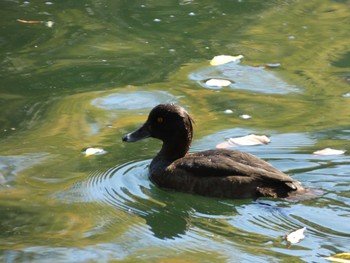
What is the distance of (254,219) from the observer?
22.6 feet

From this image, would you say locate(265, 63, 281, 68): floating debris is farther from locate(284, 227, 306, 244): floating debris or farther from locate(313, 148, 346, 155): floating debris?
locate(284, 227, 306, 244): floating debris

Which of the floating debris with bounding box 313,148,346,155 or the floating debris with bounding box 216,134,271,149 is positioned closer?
the floating debris with bounding box 313,148,346,155

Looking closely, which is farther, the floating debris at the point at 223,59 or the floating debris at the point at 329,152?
the floating debris at the point at 223,59

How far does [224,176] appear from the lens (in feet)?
24.8

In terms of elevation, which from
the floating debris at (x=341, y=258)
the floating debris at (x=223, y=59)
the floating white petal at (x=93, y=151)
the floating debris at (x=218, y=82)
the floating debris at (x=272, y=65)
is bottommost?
the floating white petal at (x=93, y=151)

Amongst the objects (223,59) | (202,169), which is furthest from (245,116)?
(223,59)

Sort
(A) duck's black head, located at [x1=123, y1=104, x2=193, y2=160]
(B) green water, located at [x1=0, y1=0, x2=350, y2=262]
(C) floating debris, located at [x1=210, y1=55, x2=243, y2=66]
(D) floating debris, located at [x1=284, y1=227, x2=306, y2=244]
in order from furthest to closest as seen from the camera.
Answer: (C) floating debris, located at [x1=210, y1=55, x2=243, y2=66] < (A) duck's black head, located at [x1=123, y1=104, x2=193, y2=160] < (B) green water, located at [x1=0, y1=0, x2=350, y2=262] < (D) floating debris, located at [x1=284, y1=227, x2=306, y2=244]

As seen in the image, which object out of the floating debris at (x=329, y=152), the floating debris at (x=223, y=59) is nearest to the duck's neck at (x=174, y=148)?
the floating debris at (x=329, y=152)

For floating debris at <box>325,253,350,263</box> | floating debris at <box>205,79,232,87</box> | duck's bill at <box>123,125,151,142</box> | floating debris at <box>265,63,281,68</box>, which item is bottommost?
floating debris at <box>265,63,281,68</box>

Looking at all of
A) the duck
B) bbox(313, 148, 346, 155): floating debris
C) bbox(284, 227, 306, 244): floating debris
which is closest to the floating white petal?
the duck

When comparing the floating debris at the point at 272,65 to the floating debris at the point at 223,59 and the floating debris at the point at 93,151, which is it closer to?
the floating debris at the point at 223,59

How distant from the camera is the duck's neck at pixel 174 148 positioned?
8.12 metres

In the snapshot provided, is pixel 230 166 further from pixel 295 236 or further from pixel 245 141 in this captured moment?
pixel 295 236

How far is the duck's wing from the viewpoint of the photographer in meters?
7.38
